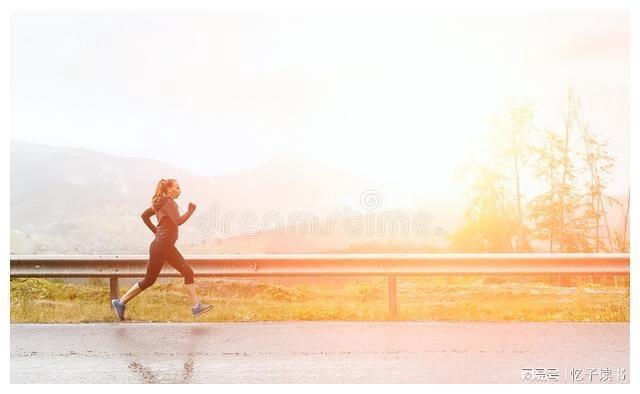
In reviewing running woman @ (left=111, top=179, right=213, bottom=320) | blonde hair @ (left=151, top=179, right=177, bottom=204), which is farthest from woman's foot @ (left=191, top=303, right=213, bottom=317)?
blonde hair @ (left=151, top=179, right=177, bottom=204)

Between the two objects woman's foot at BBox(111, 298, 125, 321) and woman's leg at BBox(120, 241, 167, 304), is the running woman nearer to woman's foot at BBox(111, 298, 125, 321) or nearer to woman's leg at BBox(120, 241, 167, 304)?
woman's leg at BBox(120, 241, 167, 304)

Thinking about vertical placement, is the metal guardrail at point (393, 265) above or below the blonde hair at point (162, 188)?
below

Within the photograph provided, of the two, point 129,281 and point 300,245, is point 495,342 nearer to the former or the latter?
point 300,245

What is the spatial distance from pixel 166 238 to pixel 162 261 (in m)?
0.30

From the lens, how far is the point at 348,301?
12719 mm

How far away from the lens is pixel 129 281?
1264 centimetres

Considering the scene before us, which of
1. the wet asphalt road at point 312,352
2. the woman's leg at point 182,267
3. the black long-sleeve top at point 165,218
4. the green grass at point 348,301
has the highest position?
the black long-sleeve top at point 165,218

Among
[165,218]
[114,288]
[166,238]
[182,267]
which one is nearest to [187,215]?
[165,218]

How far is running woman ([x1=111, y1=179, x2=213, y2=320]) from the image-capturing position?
10992mm

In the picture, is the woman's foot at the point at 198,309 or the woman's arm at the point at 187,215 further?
the woman's foot at the point at 198,309

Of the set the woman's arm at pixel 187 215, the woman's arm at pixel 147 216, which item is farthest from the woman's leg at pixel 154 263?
the woman's arm at pixel 187 215

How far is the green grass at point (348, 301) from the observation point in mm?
11484

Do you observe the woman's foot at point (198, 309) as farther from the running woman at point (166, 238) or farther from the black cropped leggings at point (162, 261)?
the black cropped leggings at point (162, 261)

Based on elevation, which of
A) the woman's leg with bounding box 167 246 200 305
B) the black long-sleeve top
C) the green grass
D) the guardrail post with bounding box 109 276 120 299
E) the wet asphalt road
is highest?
the black long-sleeve top
